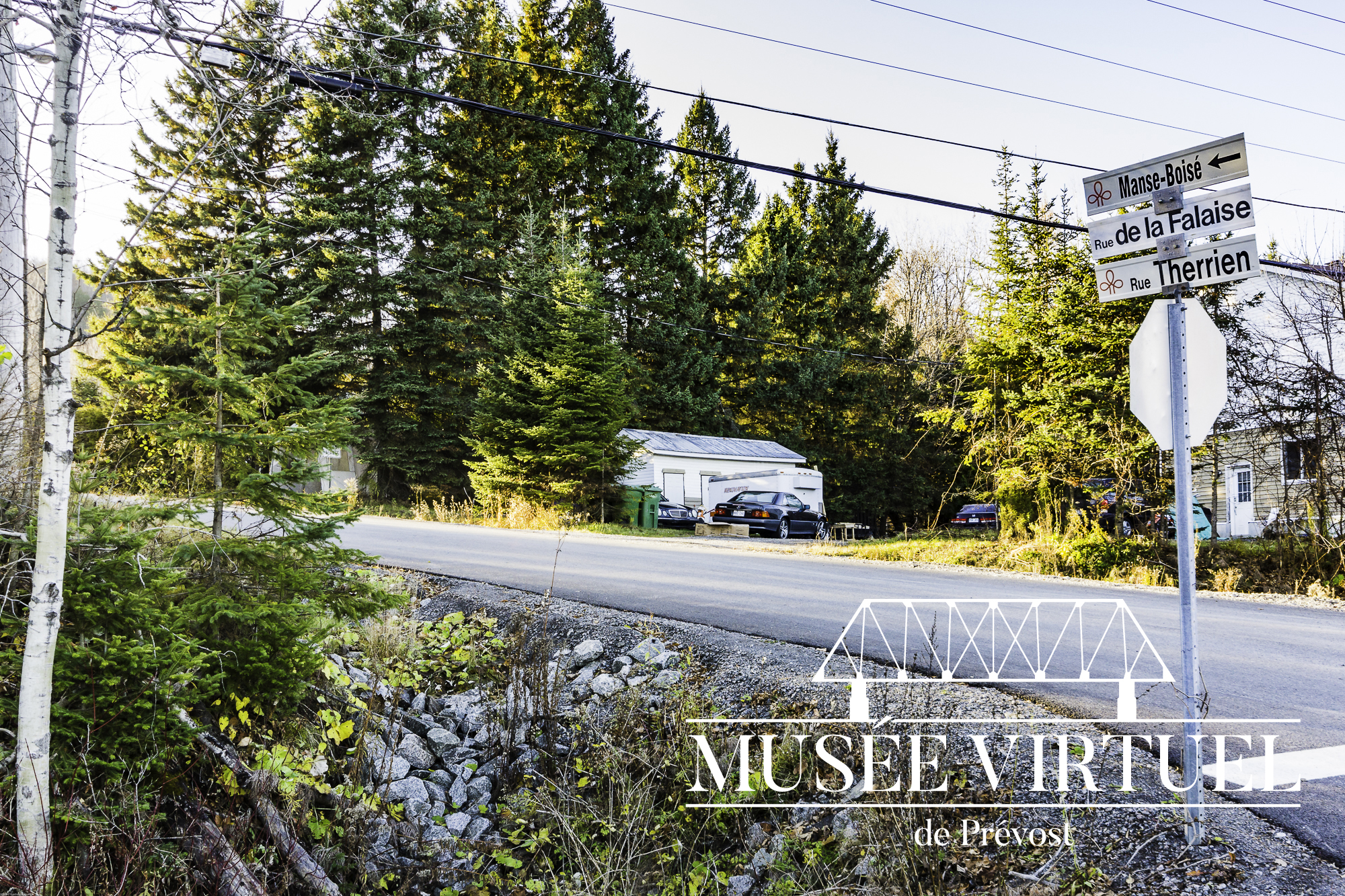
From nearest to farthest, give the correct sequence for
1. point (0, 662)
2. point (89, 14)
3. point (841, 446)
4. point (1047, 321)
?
point (89, 14) < point (0, 662) < point (1047, 321) < point (841, 446)

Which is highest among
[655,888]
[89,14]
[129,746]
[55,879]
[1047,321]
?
[1047,321]

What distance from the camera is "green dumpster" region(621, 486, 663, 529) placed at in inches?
984

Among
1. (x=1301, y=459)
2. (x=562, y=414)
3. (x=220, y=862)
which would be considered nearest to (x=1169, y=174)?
(x=220, y=862)

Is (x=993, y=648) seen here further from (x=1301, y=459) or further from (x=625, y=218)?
(x=625, y=218)

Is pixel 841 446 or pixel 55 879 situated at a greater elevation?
pixel 841 446

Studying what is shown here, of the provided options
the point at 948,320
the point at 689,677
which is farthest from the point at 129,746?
the point at 948,320

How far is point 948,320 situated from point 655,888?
39087 mm

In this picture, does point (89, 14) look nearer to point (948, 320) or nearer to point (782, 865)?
point (782, 865)

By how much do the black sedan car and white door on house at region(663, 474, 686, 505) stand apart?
3180 mm

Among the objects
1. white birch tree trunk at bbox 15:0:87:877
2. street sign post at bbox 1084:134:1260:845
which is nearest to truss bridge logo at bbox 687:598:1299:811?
street sign post at bbox 1084:134:1260:845

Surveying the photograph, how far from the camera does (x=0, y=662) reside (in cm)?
321

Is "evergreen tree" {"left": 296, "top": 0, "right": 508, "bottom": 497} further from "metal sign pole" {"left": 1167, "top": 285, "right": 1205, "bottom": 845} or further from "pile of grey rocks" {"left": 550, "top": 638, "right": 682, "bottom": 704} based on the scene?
"metal sign pole" {"left": 1167, "top": 285, "right": 1205, "bottom": 845}

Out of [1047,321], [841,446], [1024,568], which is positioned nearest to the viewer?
[1024,568]

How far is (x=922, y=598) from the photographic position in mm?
9484
